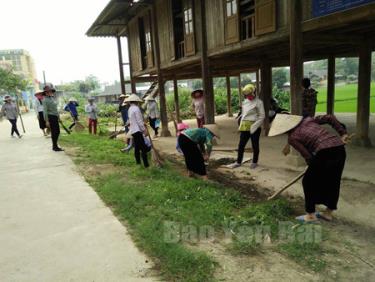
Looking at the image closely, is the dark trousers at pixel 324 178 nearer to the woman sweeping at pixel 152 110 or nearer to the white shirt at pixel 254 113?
the white shirt at pixel 254 113

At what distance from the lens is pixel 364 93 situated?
8555 mm

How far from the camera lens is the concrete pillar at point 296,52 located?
21.3 feet

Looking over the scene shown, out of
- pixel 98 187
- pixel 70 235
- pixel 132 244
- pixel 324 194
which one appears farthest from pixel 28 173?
pixel 324 194

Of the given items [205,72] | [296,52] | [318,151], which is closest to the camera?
[318,151]

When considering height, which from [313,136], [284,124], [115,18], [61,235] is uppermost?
[115,18]

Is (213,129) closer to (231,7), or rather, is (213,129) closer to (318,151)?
(231,7)

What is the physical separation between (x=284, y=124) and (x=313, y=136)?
362 mm

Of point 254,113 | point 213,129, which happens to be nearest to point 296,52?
point 254,113

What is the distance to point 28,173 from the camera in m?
7.36

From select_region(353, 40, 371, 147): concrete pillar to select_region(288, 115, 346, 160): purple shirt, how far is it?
5.24 m

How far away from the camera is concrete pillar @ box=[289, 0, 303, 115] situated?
21.3ft

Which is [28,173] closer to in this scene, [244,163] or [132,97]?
[132,97]

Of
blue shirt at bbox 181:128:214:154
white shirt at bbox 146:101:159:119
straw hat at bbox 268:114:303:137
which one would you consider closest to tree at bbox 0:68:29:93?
white shirt at bbox 146:101:159:119

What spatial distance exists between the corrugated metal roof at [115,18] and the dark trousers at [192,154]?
805 cm
